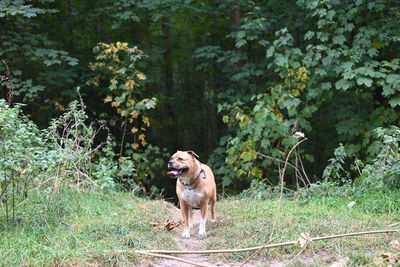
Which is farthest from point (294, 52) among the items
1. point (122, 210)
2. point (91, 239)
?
point (91, 239)

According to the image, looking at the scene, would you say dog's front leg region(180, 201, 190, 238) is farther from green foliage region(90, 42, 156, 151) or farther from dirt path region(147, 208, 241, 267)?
green foliage region(90, 42, 156, 151)

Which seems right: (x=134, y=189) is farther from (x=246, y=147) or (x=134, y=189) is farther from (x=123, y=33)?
(x=123, y=33)

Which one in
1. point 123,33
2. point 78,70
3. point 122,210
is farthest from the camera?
point 123,33

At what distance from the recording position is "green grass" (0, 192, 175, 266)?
180 inches

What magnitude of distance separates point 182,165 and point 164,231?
86cm

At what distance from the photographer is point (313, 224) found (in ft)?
18.9

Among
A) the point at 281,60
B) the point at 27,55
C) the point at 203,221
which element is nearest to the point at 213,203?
the point at 203,221

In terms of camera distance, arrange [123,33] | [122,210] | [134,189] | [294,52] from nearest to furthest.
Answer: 1. [122,210]
2. [134,189]
3. [294,52]
4. [123,33]

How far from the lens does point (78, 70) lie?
12.1m

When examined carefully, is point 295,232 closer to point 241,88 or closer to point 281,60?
point 281,60

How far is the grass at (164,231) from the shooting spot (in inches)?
183

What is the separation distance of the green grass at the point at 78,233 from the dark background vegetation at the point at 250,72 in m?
2.19

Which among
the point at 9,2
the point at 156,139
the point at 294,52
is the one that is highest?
the point at 9,2

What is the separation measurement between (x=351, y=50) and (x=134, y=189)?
16.2 feet
